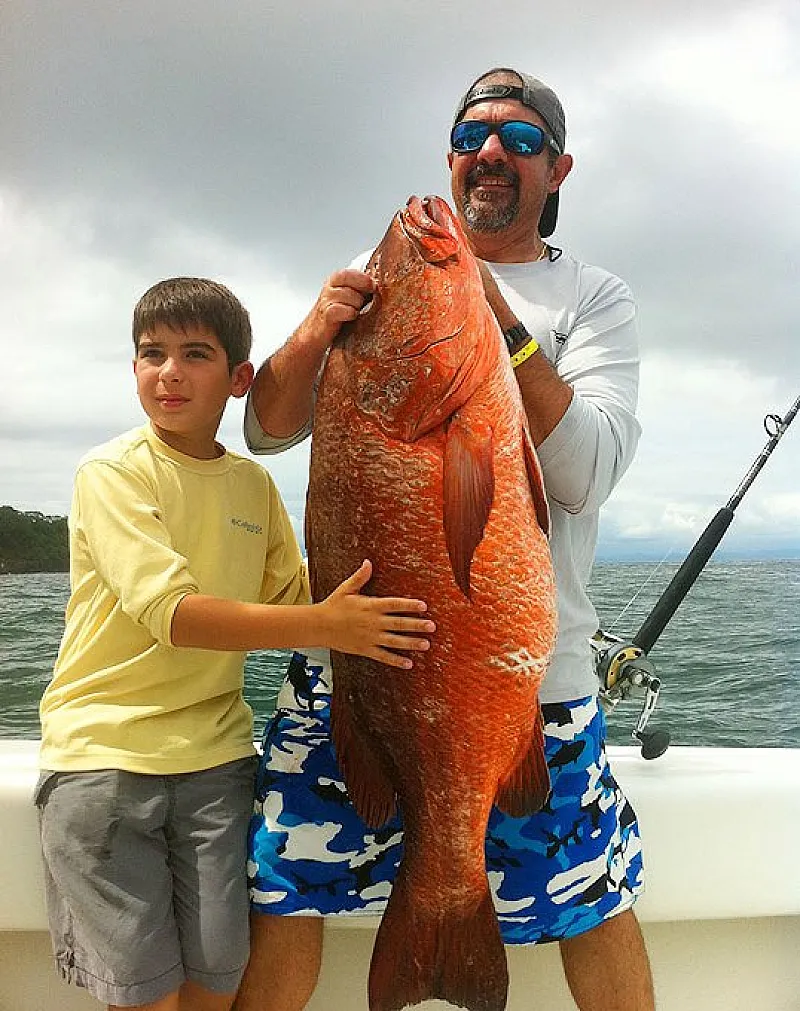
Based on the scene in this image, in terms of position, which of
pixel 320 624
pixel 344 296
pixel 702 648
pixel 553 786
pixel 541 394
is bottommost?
pixel 702 648

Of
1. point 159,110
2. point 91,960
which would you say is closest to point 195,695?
point 91,960

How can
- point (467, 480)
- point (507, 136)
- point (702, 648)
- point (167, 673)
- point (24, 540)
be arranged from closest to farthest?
point (467, 480) < point (167, 673) < point (507, 136) < point (702, 648) < point (24, 540)

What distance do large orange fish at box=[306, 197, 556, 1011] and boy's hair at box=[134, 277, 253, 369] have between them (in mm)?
437

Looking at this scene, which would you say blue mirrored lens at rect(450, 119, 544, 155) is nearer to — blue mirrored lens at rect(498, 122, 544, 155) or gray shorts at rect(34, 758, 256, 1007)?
blue mirrored lens at rect(498, 122, 544, 155)

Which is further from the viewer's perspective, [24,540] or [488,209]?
[24,540]

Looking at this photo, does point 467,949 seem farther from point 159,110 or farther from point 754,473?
point 159,110

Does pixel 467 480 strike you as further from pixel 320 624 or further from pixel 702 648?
pixel 702 648

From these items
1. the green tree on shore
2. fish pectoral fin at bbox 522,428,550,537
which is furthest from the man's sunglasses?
the green tree on shore

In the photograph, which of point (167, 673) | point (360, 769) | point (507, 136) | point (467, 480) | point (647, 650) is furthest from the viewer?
point (647, 650)

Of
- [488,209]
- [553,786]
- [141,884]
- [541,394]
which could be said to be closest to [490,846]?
[553,786]

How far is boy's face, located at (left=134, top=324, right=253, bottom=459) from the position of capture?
1651 millimetres

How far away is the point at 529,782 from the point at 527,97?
1.36 m

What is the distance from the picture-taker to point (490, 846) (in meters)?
1.69

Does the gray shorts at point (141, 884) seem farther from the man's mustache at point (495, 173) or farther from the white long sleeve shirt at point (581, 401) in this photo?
the man's mustache at point (495, 173)
